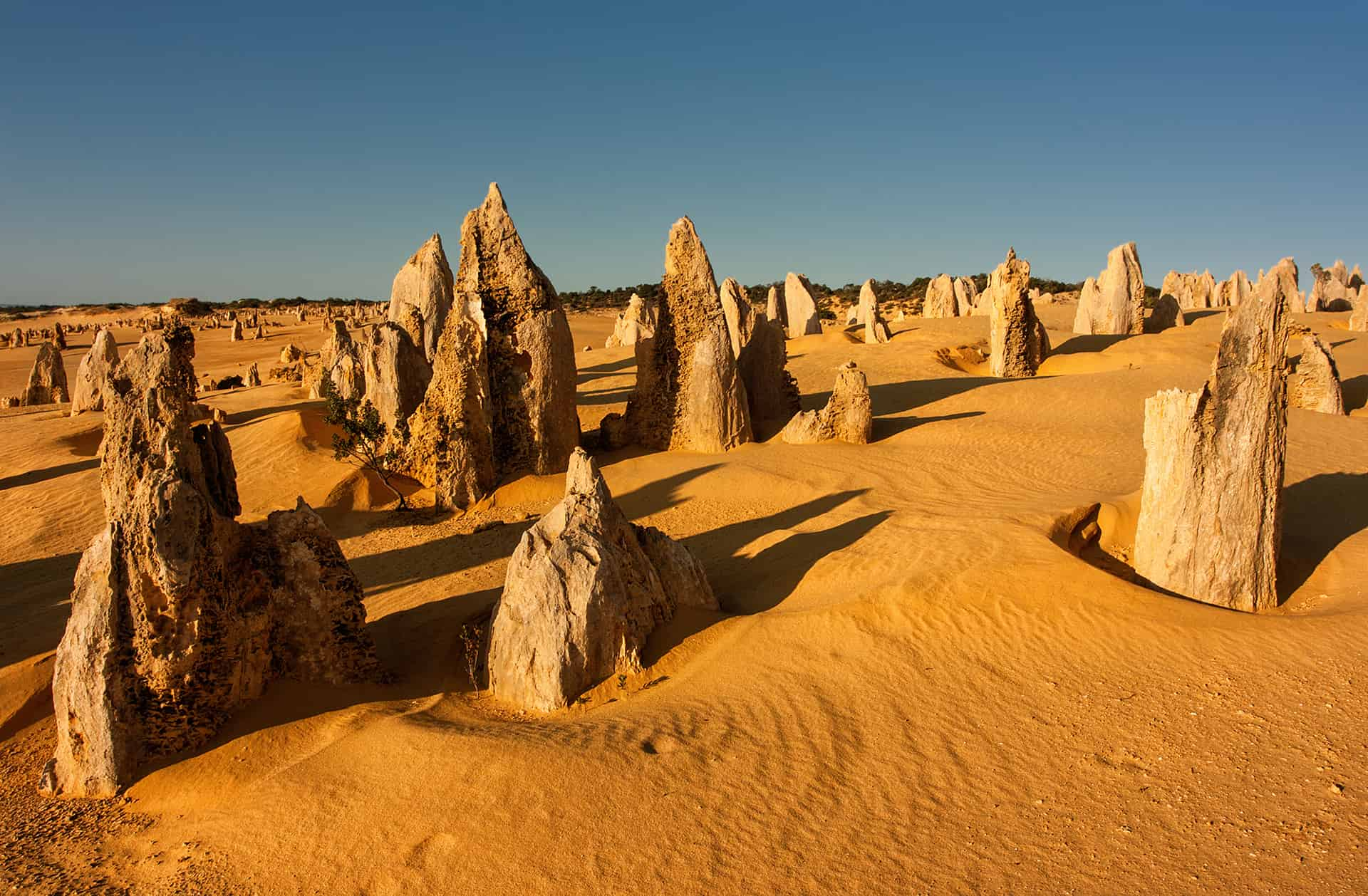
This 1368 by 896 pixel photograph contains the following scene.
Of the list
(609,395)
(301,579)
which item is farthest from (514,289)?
(609,395)

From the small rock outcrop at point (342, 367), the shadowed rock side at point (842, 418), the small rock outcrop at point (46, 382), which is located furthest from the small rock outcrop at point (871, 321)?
the small rock outcrop at point (46, 382)

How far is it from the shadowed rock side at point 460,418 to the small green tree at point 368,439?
72cm

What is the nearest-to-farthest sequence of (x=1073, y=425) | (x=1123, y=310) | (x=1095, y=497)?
1. (x=1095, y=497)
2. (x=1073, y=425)
3. (x=1123, y=310)

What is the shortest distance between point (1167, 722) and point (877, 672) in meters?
2.12

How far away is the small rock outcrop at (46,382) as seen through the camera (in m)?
24.5

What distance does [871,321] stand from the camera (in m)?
29.4

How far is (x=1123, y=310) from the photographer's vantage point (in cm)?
2884

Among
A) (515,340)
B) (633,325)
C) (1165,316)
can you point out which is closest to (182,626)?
(515,340)

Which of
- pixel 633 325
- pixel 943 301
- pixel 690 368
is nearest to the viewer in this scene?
pixel 690 368

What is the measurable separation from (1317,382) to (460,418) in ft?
56.8

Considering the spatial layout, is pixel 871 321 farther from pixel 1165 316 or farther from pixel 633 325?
pixel 1165 316

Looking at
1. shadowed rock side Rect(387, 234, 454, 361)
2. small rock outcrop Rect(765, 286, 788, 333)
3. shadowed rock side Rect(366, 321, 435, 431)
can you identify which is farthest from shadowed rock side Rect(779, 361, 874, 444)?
small rock outcrop Rect(765, 286, 788, 333)

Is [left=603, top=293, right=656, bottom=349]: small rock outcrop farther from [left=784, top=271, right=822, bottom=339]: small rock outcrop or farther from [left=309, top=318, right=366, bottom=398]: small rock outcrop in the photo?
[left=309, top=318, right=366, bottom=398]: small rock outcrop

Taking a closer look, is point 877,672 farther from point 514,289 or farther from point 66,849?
point 514,289
